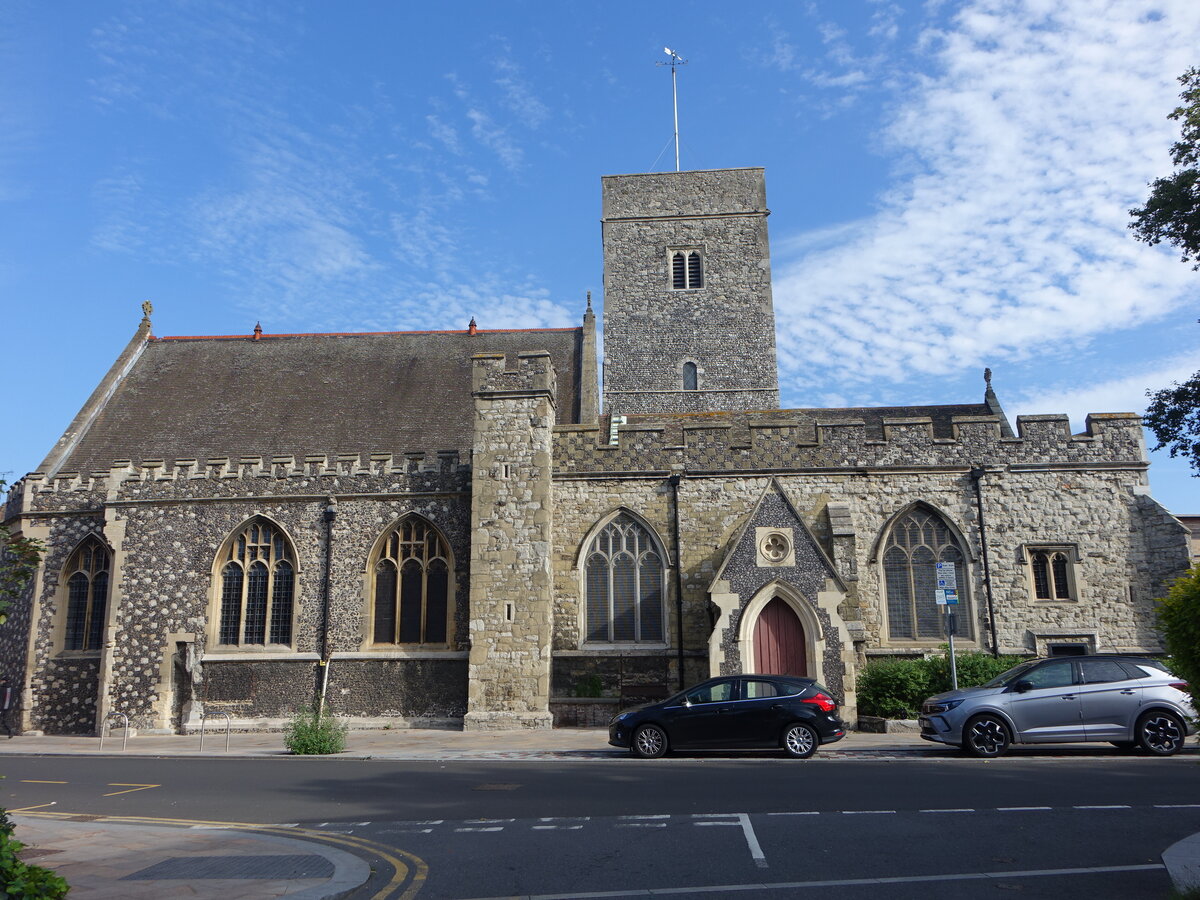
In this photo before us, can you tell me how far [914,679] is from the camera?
57.0 ft

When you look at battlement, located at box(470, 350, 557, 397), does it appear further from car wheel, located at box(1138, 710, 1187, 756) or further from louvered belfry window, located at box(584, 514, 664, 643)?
car wheel, located at box(1138, 710, 1187, 756)

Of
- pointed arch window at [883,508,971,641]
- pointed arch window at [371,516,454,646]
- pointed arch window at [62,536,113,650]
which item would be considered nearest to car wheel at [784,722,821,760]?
pointed arch window at [883,508,971,641]

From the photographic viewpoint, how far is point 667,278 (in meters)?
34.1

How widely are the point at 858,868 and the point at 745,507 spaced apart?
14.1 meters

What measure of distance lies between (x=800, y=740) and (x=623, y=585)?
7.32 metres

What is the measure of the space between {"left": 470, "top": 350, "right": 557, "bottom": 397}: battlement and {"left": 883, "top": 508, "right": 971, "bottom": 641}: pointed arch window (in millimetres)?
8441

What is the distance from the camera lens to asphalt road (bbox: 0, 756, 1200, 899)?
662 centimetres

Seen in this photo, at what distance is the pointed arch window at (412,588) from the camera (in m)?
21.2

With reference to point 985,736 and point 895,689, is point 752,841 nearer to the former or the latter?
point 985,736

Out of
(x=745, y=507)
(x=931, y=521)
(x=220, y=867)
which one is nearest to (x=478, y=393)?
(x=745, y=507)

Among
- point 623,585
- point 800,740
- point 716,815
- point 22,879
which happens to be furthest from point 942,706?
point 22,879

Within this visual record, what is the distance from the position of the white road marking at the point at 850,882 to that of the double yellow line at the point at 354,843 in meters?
0.81

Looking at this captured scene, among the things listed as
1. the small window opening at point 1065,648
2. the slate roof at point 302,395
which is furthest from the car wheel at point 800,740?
the slate roof at point 302,395

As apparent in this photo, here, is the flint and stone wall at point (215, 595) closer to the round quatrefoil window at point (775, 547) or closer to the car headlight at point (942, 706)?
the round quatrefoil window at point (775, 547)
